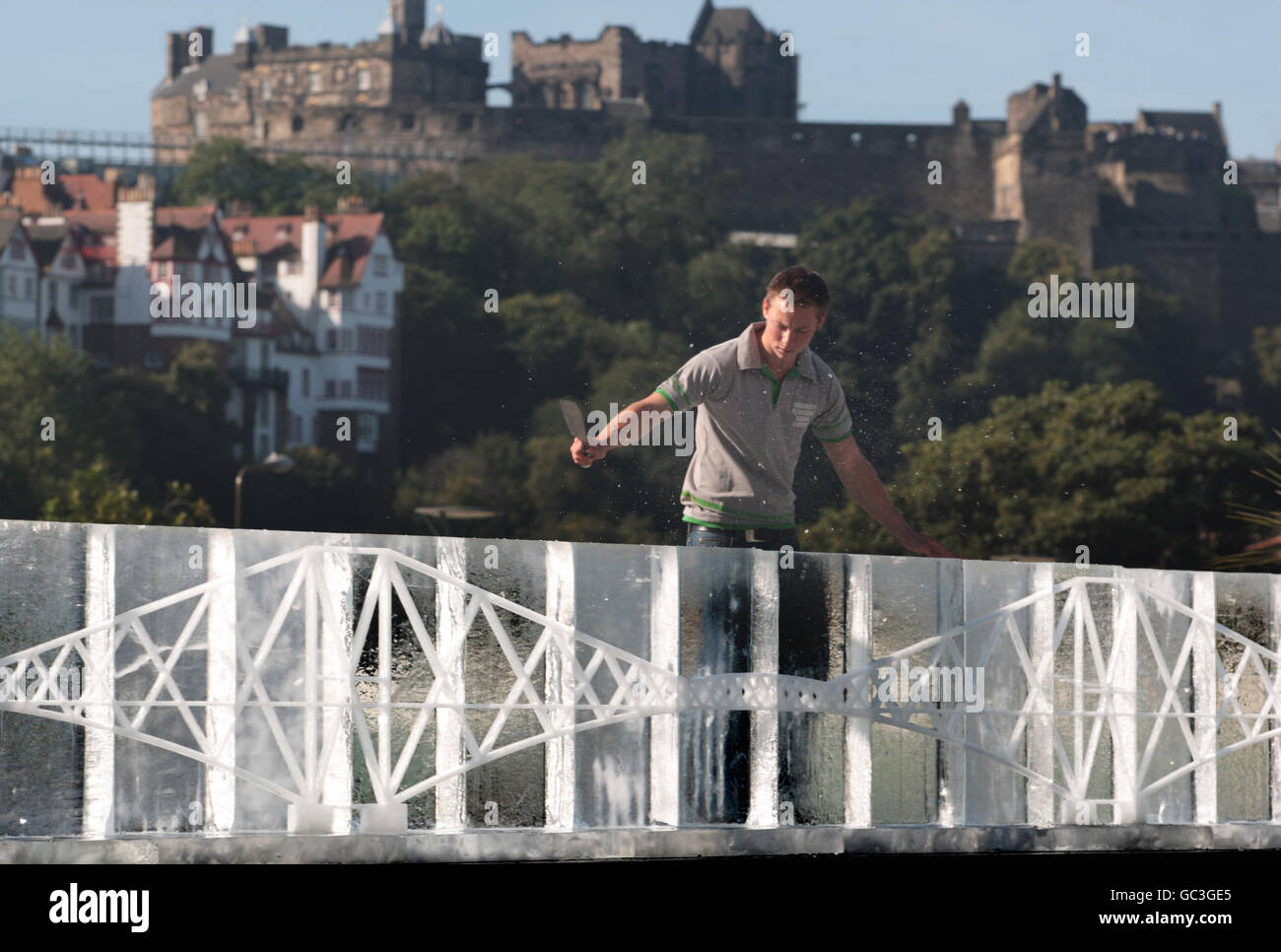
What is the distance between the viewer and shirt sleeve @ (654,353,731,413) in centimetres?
870

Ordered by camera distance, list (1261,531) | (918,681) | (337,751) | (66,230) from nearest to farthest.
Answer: (337,751) < (918,681) < (1261,531) < (66,230)

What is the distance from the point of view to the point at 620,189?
4793 inches

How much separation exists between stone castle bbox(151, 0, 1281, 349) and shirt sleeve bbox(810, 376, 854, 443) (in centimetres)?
11092

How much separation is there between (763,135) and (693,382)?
12284 centimetres

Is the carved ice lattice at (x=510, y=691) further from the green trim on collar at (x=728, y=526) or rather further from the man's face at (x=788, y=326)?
the man's face at (x=788, y=326)

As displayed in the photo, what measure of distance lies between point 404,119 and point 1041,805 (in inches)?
5062

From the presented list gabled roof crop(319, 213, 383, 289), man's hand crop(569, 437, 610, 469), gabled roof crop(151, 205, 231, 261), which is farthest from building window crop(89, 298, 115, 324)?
man's hand crop(569, 437, 610, 469)

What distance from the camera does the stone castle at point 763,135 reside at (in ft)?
407

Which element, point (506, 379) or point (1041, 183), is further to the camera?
point (1041, 183)

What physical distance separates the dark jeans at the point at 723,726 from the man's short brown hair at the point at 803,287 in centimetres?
111

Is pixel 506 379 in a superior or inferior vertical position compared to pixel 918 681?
superior

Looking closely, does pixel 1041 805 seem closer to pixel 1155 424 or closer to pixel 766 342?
pixel 766 342

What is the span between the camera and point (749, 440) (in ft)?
29.3
